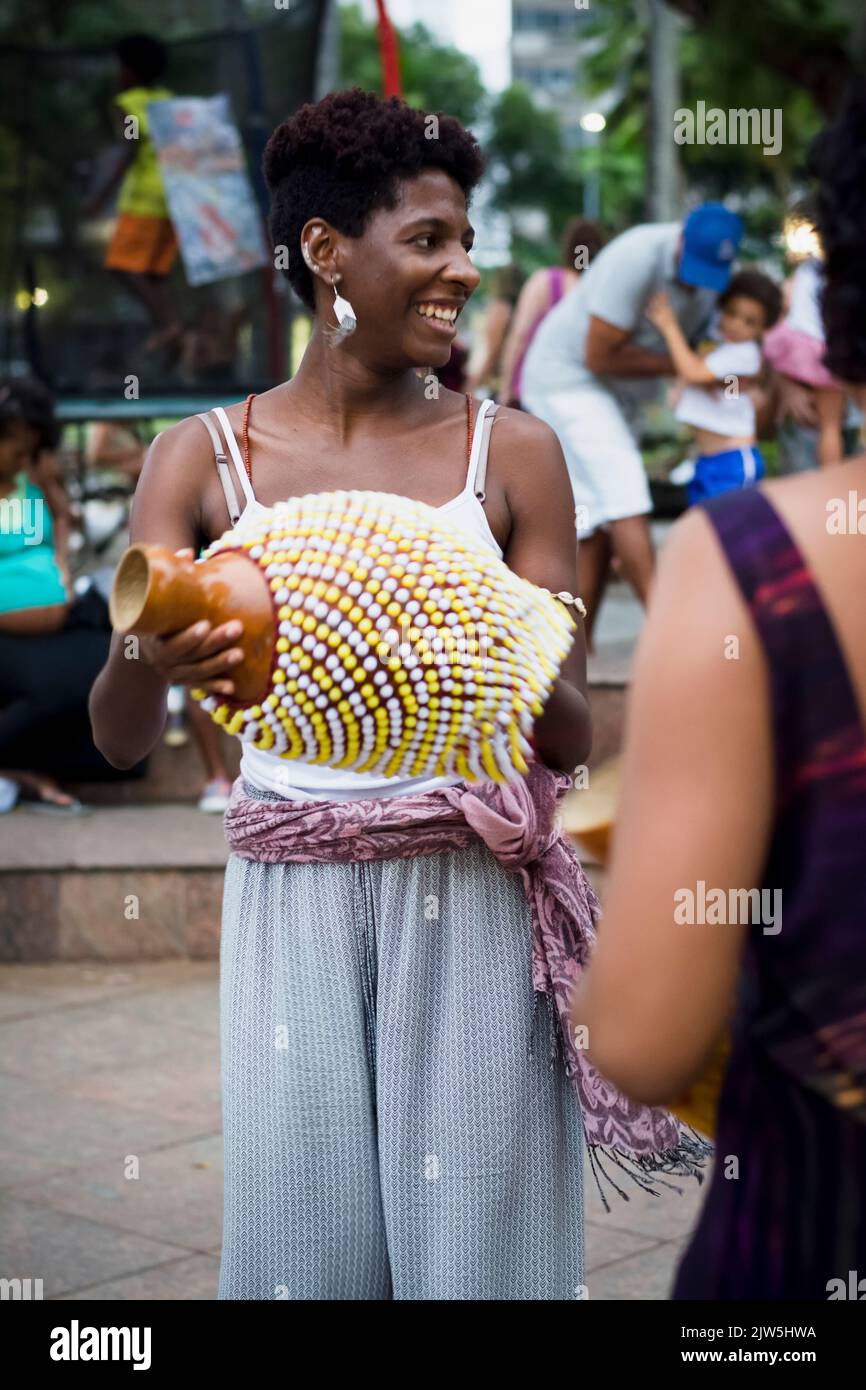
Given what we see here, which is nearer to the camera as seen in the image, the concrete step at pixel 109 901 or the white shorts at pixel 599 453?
the concrete step at pixel 109 901

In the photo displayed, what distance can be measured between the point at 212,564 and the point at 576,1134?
1.04 meters

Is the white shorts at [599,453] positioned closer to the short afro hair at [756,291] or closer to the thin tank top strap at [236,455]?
the short afro hair at [756,291]

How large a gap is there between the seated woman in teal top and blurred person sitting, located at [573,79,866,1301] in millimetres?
5369

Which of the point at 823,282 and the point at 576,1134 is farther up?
the point at 823,282

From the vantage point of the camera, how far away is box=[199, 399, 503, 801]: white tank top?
225cm

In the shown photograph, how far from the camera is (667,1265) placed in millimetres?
3869

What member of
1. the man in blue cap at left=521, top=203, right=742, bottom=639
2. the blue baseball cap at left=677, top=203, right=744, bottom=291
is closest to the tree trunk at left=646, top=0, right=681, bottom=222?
the man in blue cap at left=521, top=203, right=742, bottom=639

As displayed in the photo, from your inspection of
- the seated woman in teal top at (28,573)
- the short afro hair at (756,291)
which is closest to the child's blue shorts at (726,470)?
the short afro hair at (756,291)

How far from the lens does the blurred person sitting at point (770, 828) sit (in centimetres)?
122

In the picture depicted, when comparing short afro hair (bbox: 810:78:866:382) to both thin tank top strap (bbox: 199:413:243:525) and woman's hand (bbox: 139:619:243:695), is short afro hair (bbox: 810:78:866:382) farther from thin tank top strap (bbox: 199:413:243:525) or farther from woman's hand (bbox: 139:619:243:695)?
thin tank top strap (bbox: 199:413:243:525)

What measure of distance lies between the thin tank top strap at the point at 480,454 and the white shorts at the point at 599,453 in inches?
159

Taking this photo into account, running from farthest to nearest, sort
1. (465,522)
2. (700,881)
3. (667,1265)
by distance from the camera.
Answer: (667,1265) → (465,522) → (700,881)
